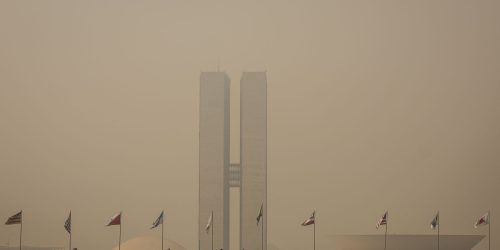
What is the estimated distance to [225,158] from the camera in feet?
194

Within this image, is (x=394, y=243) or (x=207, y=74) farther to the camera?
(x=207, y=74)

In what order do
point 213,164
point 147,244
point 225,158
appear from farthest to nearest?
1. point 225,158
2. point 213,164
3. point 147,244

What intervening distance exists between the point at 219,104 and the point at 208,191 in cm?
721

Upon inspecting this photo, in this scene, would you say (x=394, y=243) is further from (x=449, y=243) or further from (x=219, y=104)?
(x=219, y=104)

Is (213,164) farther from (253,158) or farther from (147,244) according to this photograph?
(147,244)

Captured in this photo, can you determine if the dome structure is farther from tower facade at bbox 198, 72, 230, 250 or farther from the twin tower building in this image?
tower facade at bbox 198, 72, 230, 250

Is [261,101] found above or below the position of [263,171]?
above

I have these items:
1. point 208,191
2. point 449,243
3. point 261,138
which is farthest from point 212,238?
point 449,243

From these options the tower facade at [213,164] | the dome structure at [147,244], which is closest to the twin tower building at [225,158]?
the tower facade at [213,164]

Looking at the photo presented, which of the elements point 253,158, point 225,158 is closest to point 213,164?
point 225,158

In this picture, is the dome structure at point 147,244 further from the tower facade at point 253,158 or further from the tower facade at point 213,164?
the tower facade at point 253,158

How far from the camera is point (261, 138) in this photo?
5919 centimetres

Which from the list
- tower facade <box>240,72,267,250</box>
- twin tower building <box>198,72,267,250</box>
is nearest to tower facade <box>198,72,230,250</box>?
twin tower building <box>198,72,267,250</box>

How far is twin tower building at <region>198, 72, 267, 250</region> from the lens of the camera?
57997 millimetres
